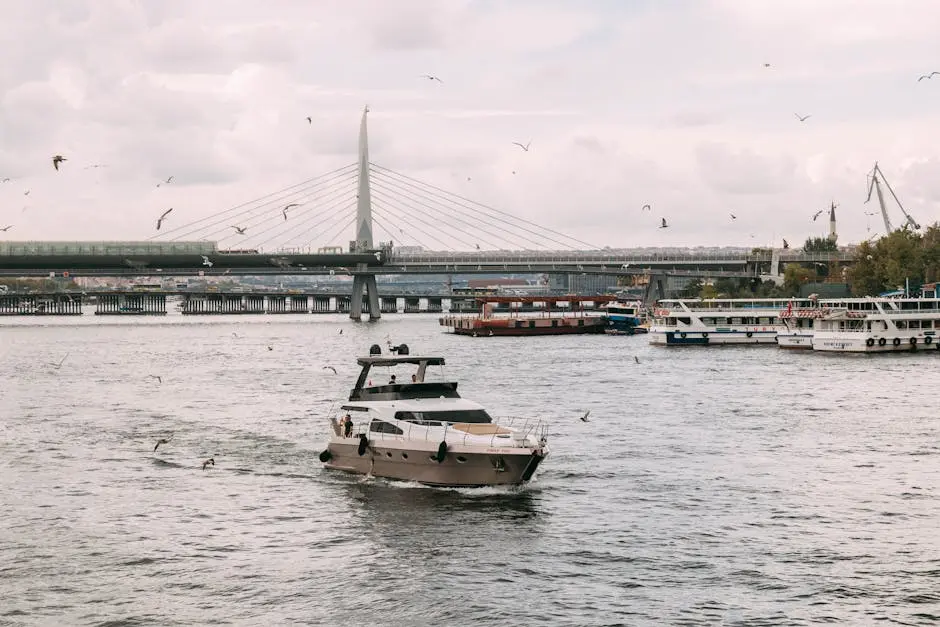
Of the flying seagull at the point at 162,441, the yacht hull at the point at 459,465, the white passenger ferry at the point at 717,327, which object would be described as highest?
the white passenger ferry at the point at 717,327

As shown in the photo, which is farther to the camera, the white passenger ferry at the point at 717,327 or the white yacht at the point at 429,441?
the white passenger ferry at the point at 717,327

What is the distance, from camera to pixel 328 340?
160m

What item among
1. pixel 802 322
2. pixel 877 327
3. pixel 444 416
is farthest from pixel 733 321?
pixel 444 416

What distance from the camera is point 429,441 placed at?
41531 mm

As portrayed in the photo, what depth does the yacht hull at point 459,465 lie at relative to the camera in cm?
4031

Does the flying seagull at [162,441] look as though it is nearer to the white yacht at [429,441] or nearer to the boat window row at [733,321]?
the white yacht at [429,441]

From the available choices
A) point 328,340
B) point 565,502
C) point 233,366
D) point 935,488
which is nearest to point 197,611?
point 565,502

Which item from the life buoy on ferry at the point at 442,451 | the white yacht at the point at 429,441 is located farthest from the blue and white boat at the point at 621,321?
the life buoy on ferry at the point at 442,451

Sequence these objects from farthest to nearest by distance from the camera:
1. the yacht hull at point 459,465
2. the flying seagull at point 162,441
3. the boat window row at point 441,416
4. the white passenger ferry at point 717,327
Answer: the white passenger ferry at point 717,327 → the flying seagull at point 162,441 → the boat window row at point 441,416 → the yacht hull at point 459,465

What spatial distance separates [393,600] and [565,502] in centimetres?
1176

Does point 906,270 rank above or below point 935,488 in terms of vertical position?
above

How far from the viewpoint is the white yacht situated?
40500 mm

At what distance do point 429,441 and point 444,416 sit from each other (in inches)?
61.0

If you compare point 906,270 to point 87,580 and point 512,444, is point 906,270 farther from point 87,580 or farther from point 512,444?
point 87,580
